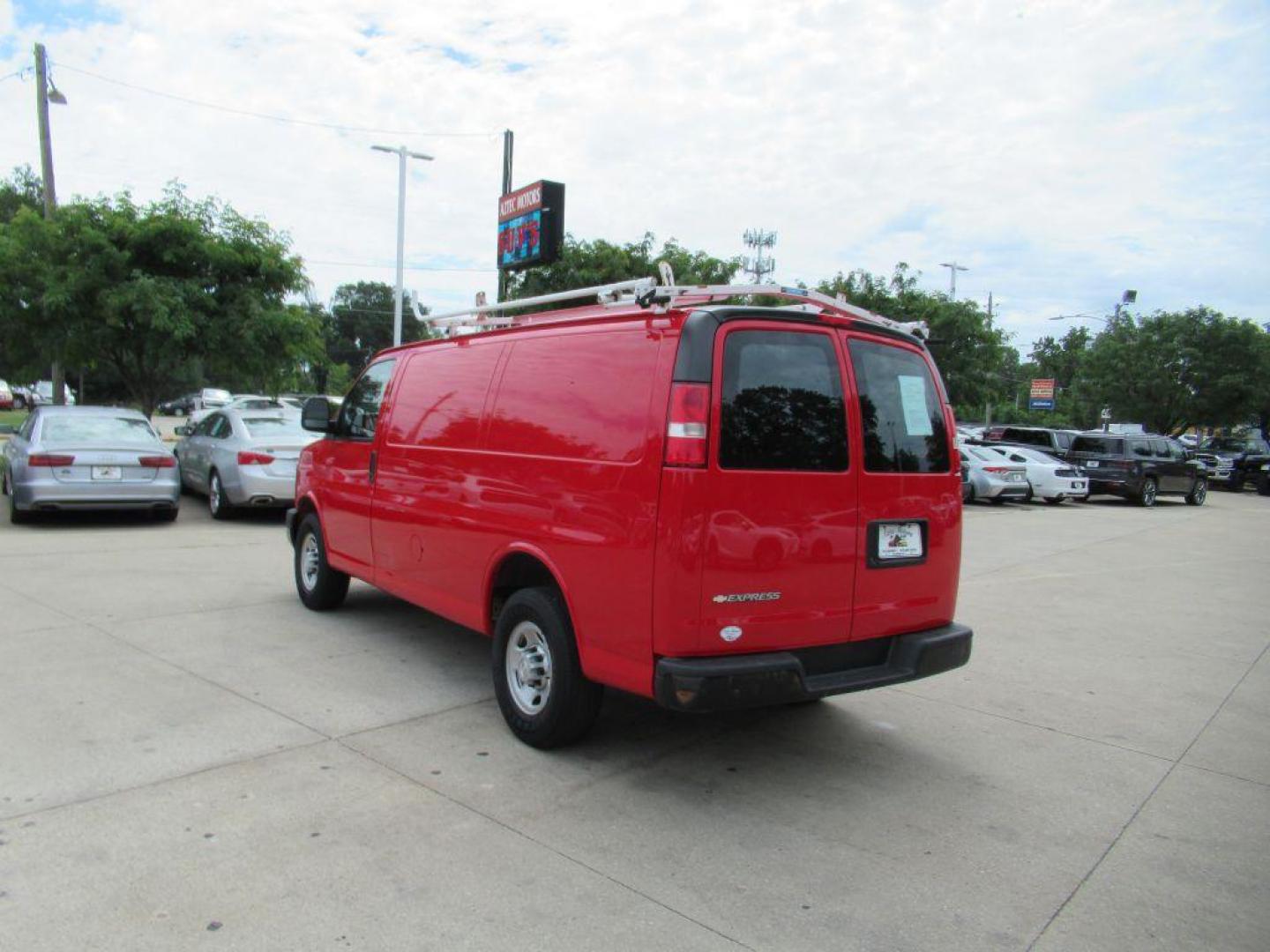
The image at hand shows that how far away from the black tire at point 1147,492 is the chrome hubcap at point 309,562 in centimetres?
2142

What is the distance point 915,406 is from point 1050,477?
18.9m

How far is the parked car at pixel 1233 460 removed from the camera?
31141 mm

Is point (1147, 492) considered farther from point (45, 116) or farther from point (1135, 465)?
point (45, 116)

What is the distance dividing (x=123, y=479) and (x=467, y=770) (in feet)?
27.9

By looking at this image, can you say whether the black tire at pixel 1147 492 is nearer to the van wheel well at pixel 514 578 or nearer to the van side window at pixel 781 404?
Answer: the van side window at pixel 781 404

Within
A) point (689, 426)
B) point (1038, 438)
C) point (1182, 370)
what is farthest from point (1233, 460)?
point (689, 426)

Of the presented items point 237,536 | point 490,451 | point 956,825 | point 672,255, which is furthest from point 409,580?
point 672,255

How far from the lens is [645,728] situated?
4930 millimetres

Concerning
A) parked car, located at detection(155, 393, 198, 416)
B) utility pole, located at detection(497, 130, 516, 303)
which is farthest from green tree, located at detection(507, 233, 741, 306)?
parked car, located at detection(155, 393, 198, 416)

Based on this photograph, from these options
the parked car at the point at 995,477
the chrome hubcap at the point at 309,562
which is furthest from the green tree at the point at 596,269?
the chrome hubcap at the point at 309,562

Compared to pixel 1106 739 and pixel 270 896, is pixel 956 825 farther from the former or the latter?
pixel 270 896

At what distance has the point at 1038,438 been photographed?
25.8 meters

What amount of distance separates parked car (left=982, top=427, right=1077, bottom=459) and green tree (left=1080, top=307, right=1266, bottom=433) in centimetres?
1104

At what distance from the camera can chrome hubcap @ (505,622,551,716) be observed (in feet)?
14.8
